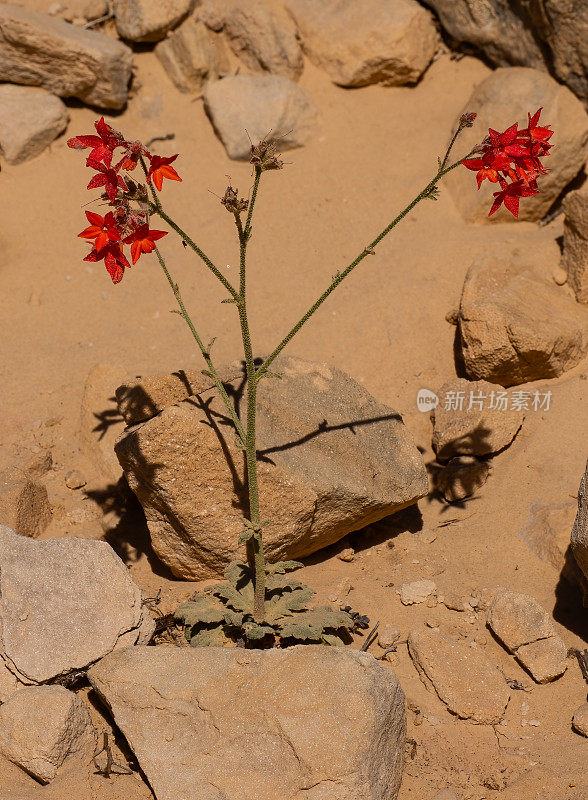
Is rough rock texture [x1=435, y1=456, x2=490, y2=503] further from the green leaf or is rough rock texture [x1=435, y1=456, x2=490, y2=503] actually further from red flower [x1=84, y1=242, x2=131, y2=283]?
red flower [x1=84, y1=242, x2=131, y2=283]

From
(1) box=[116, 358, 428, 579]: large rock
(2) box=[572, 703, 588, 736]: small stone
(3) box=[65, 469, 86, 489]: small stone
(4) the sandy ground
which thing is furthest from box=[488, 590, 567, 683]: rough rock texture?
(3) box=[65, 469, 86, 489]: small stone

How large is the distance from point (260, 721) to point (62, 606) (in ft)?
3.33

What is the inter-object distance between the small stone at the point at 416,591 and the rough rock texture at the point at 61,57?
494 centimetres

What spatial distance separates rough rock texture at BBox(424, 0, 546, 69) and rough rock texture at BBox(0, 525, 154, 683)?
5.48 m

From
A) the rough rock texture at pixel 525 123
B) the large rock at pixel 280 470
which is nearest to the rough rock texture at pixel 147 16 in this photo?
the rough rock texture at pixel 525 123

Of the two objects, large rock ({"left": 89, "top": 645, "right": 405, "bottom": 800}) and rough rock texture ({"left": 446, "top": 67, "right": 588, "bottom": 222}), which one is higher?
rough rock texture ({"left": 446, "top": 67, "right": 588, "bottom": 222})

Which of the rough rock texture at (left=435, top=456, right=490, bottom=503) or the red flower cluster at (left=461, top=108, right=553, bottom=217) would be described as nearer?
the red flower cluster at (left=461, top=108, right=553, bottom=217)

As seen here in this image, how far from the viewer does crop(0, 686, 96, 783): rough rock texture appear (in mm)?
3170

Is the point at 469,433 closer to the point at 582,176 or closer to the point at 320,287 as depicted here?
the point at 320,287

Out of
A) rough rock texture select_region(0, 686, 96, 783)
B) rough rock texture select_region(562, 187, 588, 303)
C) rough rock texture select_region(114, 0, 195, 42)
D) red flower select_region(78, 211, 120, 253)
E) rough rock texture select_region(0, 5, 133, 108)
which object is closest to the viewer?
red flower select_region(78, 211, 120, 253)

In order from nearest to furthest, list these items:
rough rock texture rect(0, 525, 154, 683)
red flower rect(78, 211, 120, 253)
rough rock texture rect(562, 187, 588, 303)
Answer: red flower rect(78, 211, 120, 253) < rough rock texture rect(0, 525, 154, 683) < rough rock texture rect(562, 187, 588, 303)

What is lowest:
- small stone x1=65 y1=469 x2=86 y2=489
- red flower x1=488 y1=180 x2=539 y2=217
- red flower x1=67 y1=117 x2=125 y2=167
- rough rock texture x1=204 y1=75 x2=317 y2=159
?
small stone x1=65 y1=469 x2=86 y2=489

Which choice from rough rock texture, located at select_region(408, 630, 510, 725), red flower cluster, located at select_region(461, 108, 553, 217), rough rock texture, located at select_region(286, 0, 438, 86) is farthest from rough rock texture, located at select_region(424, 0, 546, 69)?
rough rock texture, located at select_region(408, 630, 510, 725)

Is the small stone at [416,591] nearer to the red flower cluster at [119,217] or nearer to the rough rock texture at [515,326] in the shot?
the rough rock texture at [515,326]
